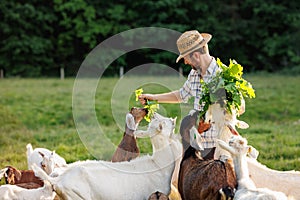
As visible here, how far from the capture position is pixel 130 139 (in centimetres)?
759

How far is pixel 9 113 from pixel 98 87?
21.1 ft

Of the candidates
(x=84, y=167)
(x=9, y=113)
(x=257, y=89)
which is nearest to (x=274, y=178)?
(x=84, y=167)

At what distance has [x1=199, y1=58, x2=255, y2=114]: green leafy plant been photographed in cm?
690

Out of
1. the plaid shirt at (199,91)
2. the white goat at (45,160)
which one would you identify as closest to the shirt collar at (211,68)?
the plaid shirt at (199,91)

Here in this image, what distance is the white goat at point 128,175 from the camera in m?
6.54

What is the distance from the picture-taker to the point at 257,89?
71.6 ft

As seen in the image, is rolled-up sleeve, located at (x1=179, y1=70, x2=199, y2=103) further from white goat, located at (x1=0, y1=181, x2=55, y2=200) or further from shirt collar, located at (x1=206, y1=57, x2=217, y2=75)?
white goat, located at (x1=0, y1=181, x2=55, y2=200)

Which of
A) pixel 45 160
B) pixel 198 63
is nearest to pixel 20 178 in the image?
pixel 45 160

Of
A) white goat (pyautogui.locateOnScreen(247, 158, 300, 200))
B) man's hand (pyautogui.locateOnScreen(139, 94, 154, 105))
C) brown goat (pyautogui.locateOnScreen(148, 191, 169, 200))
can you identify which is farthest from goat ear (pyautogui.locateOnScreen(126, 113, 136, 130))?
white goat (pyautogui.locateOnScreen(247, 158, 300, 200))

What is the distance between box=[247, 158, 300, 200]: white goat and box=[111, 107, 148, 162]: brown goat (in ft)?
4.70

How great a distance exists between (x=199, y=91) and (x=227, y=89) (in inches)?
28.6

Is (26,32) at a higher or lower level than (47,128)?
higher

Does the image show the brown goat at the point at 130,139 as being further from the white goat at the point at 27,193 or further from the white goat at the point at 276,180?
the white goat at the point at 276,180

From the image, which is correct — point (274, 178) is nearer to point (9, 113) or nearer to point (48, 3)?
point (9, 113)
